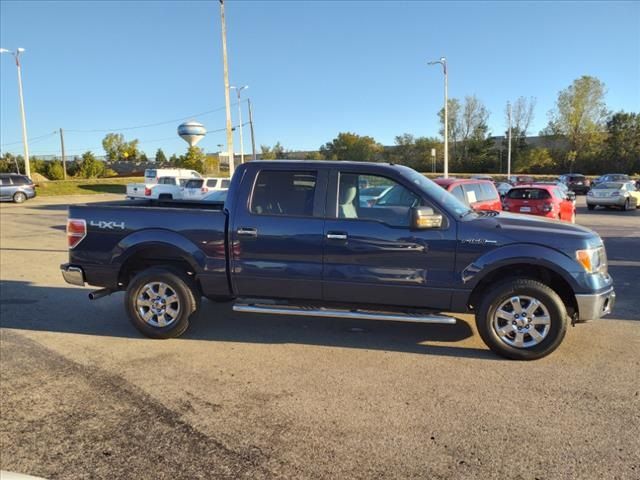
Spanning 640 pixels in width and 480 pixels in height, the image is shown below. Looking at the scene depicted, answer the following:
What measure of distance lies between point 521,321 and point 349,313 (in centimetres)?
163

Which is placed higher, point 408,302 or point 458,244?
point 458,244

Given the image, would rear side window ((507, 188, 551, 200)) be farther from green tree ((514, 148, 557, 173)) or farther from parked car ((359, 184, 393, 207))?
green tree ((514, 148, 557, 173))

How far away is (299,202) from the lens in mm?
5297

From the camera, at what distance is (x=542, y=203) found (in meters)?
14.5

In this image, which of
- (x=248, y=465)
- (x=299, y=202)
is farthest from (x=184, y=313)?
(x=248, y=465)

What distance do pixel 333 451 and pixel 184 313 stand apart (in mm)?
2763

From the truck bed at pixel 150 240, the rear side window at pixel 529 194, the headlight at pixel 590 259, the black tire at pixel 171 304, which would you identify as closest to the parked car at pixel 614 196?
the rear side window at pixel 529 194

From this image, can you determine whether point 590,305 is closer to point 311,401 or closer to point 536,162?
point 311,401

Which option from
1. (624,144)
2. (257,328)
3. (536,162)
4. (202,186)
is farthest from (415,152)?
(257,328)

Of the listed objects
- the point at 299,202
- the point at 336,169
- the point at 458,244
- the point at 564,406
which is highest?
the point at 336,169

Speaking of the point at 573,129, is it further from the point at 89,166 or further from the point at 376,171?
the point at 376,171

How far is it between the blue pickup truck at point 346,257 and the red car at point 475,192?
5.80 m

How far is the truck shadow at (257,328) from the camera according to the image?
531 cm

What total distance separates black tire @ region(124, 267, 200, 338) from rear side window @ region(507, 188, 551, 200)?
1213 centimetres
